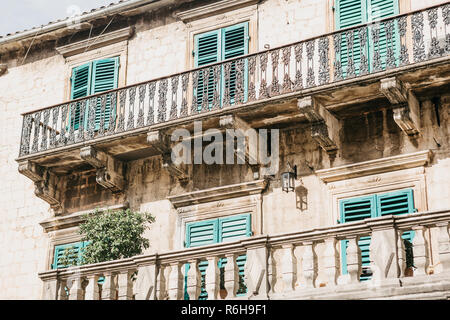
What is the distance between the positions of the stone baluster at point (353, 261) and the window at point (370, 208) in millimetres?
1791

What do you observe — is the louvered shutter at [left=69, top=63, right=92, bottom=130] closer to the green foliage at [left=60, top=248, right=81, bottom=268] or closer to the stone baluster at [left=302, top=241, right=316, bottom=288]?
the green foliage at [left=60, top=248, right=81, bottom=268]

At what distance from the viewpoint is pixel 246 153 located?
1598 centimetres

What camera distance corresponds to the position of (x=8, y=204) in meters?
18.9

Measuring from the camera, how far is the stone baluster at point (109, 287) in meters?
14.0

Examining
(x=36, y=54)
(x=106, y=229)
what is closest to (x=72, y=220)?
(x=106, y=229)

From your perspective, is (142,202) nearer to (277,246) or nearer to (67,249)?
(67,249)

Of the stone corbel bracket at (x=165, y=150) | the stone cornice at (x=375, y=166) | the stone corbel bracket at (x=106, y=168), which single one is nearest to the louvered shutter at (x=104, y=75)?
the stone corbel bracket at (x=106, y=168)

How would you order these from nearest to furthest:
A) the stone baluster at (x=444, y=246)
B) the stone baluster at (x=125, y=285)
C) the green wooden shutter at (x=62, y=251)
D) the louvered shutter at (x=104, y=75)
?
the stone baluster at (x=444, y=246)
the stone baluster at (x=125, y=285)
the green wooden shutter at (x=62, y=251)
the louvered shutter at (x=104, y=75)

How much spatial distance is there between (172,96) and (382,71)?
4031 mm

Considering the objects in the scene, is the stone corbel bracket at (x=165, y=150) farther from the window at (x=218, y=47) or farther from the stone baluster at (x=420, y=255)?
the stone baluster at (x=420, y=255)

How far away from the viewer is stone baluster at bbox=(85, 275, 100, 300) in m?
14.3

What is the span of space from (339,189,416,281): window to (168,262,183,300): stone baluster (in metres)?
2.60

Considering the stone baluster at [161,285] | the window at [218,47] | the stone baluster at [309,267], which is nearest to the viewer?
the stone baluster at [309,267]

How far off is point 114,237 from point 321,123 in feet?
12.8
